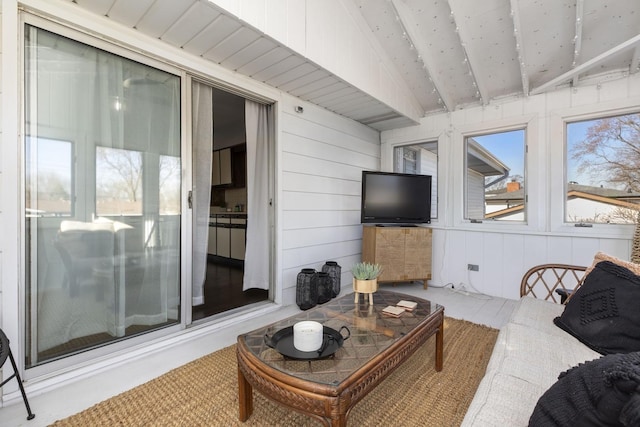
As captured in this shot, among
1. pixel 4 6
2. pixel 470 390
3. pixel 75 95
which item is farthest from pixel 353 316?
pixel 4 6

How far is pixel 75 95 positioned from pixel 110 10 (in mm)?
600

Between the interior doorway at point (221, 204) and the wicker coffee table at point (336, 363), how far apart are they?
1.55m

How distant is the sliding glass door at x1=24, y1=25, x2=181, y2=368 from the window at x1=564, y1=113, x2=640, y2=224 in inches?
161

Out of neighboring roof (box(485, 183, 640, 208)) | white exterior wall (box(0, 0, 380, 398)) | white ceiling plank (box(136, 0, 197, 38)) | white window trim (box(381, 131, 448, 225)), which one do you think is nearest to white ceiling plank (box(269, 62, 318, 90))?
white exterior wall (box(0, 0, 380, 398))

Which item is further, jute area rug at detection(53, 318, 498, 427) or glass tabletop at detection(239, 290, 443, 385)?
jute area rug at detection(53, 318, 498, 427)

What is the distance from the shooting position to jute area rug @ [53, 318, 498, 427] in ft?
5.16

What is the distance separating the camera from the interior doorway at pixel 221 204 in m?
2.84

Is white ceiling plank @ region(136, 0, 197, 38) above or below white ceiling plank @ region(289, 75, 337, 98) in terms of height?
above

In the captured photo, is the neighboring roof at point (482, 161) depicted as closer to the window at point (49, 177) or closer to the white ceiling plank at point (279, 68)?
the white ceiling plank at point (279, 68)

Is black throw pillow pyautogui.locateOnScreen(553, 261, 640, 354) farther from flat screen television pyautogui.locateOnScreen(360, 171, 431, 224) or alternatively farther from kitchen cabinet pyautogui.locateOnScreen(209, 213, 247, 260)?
kitchen cabinet pyautogui.locateOnScreen(209, 213, 247, 260)

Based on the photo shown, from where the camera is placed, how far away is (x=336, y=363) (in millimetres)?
1325

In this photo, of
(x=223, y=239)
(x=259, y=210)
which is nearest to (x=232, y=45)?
(x=259, y=210)

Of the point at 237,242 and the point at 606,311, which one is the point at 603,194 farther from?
the point at 237,242

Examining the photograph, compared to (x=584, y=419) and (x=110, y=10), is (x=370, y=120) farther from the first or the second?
(x=584, y=419)
